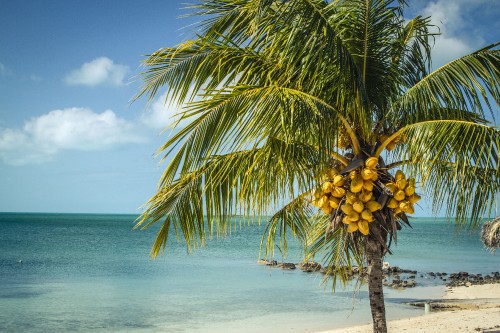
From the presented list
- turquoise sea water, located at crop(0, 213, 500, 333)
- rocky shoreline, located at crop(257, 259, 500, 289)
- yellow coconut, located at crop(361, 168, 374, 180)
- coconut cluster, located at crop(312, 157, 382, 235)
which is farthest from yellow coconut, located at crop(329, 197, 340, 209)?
rocky shoreline, located at crop(257, 259, 500, 289)

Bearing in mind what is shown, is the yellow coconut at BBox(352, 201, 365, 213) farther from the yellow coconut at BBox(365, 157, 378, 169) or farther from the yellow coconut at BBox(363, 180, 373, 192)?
the yellow coconut at BBox(365, 157, 378, 169)

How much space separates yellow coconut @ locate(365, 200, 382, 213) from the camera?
4863mm

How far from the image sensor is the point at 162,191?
17.9ft

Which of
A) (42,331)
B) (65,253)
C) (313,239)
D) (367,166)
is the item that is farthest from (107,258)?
(367,166)

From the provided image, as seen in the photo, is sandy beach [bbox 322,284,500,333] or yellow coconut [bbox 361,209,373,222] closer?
yellow coconut [bbox 361,209,373,222]

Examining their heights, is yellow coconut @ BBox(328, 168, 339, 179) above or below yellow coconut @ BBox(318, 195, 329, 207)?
above

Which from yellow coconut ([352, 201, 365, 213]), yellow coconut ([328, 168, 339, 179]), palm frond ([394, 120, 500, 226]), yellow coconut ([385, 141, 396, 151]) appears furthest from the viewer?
yellow coconut ([385, 141, 396, 151])

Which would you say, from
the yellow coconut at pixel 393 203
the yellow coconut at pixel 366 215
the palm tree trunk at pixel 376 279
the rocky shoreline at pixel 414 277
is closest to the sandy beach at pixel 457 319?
the rocky shoreline at pixel 414 277

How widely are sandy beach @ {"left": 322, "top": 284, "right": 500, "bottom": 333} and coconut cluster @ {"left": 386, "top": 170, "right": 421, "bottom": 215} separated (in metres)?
6.07

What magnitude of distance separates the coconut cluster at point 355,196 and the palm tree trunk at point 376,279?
19.6 inches

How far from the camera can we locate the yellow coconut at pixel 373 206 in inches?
191

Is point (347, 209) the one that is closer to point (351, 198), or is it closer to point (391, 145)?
point (351, 198)

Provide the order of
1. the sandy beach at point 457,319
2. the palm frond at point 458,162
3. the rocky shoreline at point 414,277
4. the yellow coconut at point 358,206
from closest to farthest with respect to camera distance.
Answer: the palm frond at point 458,162, the yellow coconut at point 358,206, the sandy beach at point 457,319, the rocky shoreline at point 414,277

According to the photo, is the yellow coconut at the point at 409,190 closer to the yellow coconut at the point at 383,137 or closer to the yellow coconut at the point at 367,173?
the yellow coconut at the point at 367,173
